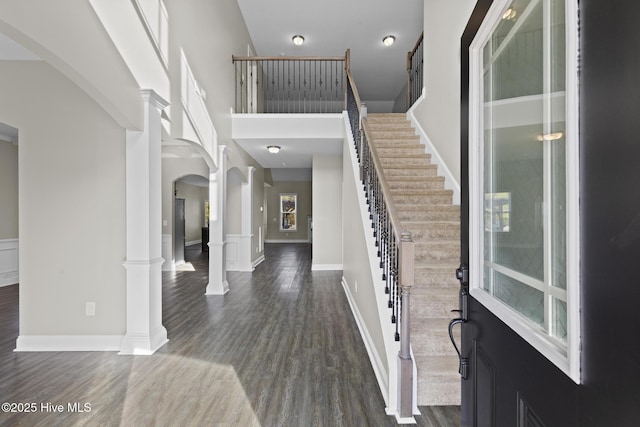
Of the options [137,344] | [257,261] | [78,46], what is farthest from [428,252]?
[257,261]

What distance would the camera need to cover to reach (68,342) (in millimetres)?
3293

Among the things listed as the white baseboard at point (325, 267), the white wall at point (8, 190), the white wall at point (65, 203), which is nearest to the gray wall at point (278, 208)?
the white baseboard at point (325, 267)

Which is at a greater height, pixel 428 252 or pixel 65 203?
pixel 65 203

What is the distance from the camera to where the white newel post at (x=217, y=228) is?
17.7 feet

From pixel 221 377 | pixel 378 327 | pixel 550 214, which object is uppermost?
pixel 550 214

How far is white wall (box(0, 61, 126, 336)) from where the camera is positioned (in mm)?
3277

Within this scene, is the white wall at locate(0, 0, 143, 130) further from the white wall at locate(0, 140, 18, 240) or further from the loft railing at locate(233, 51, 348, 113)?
the white wall at locate(0, 140, 18, 240)

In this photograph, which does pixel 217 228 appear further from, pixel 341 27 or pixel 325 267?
pixel 341 27

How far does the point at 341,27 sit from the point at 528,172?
23.1 ft

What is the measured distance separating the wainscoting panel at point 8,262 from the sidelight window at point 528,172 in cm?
791

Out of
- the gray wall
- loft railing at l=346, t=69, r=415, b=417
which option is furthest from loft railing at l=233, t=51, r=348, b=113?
the gray wall

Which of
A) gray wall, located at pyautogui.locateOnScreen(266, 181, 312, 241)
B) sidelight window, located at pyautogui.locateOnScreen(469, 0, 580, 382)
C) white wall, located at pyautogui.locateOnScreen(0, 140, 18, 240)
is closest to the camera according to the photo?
sidelight window, located at pyautogui.locateOnScreen(469, 0, 580, 382)

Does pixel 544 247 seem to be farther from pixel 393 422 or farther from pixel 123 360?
pixel 123 360

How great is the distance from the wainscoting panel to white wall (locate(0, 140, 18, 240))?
0.13 metres
